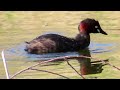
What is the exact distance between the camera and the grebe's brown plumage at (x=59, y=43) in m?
6.35

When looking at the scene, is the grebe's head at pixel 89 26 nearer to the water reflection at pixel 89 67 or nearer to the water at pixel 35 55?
the water at pixel 35 55

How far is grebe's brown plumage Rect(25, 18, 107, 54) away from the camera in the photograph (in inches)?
250

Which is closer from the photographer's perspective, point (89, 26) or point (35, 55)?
point (35, 55)

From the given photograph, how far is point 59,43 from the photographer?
6.63 meters

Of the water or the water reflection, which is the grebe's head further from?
the water reflection

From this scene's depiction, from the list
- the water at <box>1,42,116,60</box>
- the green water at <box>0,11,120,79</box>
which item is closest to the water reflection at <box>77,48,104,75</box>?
the green water at <box>0,11,120,79</box>

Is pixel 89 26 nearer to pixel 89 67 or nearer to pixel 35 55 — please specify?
pixel 35 55

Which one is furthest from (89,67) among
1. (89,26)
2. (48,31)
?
(48,31)

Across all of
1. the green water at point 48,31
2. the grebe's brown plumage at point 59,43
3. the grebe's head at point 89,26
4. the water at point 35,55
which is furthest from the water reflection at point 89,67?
the grebe's head at point 89,26
